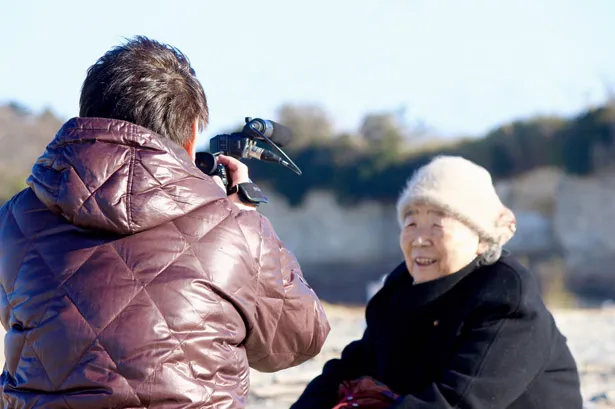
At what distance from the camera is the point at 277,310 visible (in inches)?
79.7

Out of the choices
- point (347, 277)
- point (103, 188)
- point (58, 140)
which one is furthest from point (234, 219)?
point (347, 277)

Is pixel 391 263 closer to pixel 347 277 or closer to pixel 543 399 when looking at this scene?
pixel 347 277

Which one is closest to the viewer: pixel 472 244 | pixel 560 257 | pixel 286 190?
pixel 472 244

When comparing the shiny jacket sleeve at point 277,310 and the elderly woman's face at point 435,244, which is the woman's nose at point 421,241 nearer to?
the elderly woman's face at point 435,244

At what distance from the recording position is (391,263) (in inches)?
1094

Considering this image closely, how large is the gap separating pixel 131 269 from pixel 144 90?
439 mm

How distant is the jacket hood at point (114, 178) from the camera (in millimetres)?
1842

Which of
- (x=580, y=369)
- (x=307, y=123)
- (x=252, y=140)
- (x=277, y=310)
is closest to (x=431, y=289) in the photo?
(x=252, y=140)

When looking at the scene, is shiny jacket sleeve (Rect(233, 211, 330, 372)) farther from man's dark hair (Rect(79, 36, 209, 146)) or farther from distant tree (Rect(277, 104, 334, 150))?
distant tree (Rect(277, 104, 334, 150))

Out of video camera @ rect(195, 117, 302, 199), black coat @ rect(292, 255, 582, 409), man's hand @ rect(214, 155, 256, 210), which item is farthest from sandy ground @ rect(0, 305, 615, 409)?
man's hand @ rect(214, 155, 256, 210)

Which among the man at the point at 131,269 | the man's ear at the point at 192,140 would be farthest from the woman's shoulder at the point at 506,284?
the man's ear at the point at 192,140

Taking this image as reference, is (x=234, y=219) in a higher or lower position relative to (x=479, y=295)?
higher

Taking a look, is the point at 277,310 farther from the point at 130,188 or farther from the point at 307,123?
the point at 307,123

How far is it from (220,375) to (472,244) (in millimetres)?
1441
